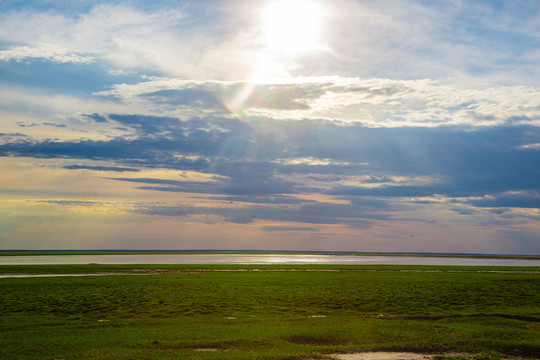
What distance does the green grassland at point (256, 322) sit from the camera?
17.4m

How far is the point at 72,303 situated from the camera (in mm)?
32938

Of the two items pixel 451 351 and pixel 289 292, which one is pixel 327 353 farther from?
pixel 289 292

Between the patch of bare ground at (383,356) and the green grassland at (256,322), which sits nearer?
the patch of bare ground at (383,356)

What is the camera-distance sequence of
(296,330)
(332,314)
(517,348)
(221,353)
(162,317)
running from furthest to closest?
(332,314) → (162,317) → (296,330) → (517,348) → (221,353)

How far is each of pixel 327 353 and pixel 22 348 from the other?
12732 millimetres

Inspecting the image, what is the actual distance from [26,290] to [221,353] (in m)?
33.1

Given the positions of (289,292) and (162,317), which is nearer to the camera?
(162,317)

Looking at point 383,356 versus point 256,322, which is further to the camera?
point 256,322

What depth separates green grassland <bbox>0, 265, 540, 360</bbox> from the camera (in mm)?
17391

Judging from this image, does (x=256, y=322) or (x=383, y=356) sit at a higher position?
(x=383, y=356)

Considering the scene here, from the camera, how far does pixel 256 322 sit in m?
23.7

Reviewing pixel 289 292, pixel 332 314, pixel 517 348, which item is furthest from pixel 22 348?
pixel 289 292

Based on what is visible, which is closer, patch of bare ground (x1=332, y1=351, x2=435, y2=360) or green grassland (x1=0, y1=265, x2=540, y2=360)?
patch of bare ground (x1=332, y1=351, x2=435, y2=360)

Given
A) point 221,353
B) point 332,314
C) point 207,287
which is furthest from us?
point 207,287
